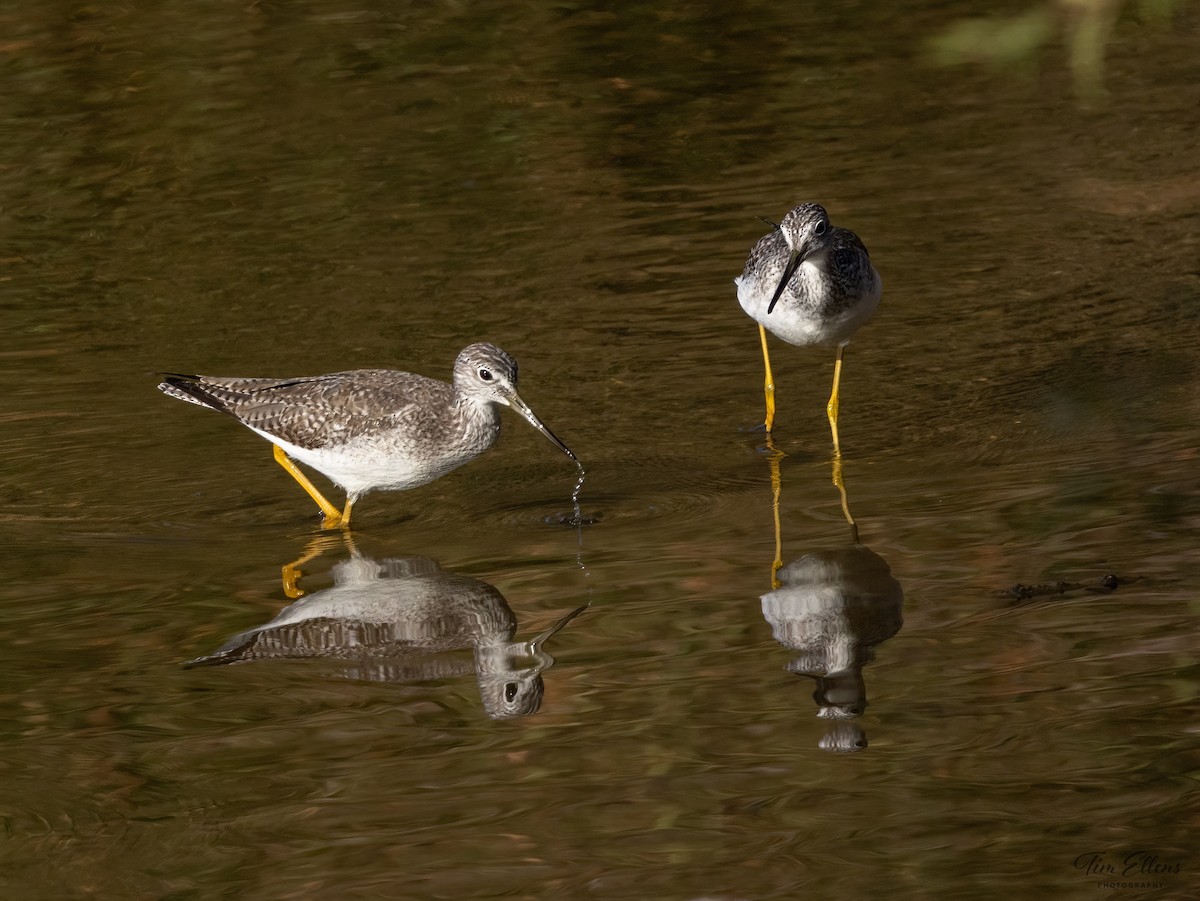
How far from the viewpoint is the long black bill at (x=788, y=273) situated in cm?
1024

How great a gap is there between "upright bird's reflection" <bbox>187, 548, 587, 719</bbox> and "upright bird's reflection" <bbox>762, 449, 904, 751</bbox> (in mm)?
998

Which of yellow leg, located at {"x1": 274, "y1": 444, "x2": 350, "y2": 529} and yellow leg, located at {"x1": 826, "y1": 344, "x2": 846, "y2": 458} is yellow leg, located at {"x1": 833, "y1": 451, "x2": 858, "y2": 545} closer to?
yellow leg, located at {"x1": 826, "y1": 344, "x2": 846, "y2": 458}

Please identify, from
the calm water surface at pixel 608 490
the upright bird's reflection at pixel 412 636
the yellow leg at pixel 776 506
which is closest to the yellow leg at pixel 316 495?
the calm water surface at pixel 608 490

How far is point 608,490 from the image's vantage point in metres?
9.57

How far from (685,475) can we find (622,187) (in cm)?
626

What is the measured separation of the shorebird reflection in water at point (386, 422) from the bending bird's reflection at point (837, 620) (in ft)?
5.26

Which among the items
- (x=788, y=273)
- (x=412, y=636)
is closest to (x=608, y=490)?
(x=788, y=273)

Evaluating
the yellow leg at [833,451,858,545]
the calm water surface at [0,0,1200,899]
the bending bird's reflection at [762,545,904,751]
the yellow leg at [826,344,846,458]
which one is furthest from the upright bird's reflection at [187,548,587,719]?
the yellow leg at [826,344,846,458]

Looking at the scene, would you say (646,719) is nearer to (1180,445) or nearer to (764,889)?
(764,889)

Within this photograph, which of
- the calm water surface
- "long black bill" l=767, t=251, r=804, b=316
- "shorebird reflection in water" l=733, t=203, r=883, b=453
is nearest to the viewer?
the calm water surface

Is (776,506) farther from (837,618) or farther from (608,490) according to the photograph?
(837,618)

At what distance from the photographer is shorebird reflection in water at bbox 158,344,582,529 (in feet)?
30.7

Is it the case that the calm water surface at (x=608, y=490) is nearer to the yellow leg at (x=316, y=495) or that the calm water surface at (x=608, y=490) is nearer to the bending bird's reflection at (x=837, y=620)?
the bending bird's reflection at (x=837, y=620)

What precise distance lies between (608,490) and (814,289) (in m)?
1.83
